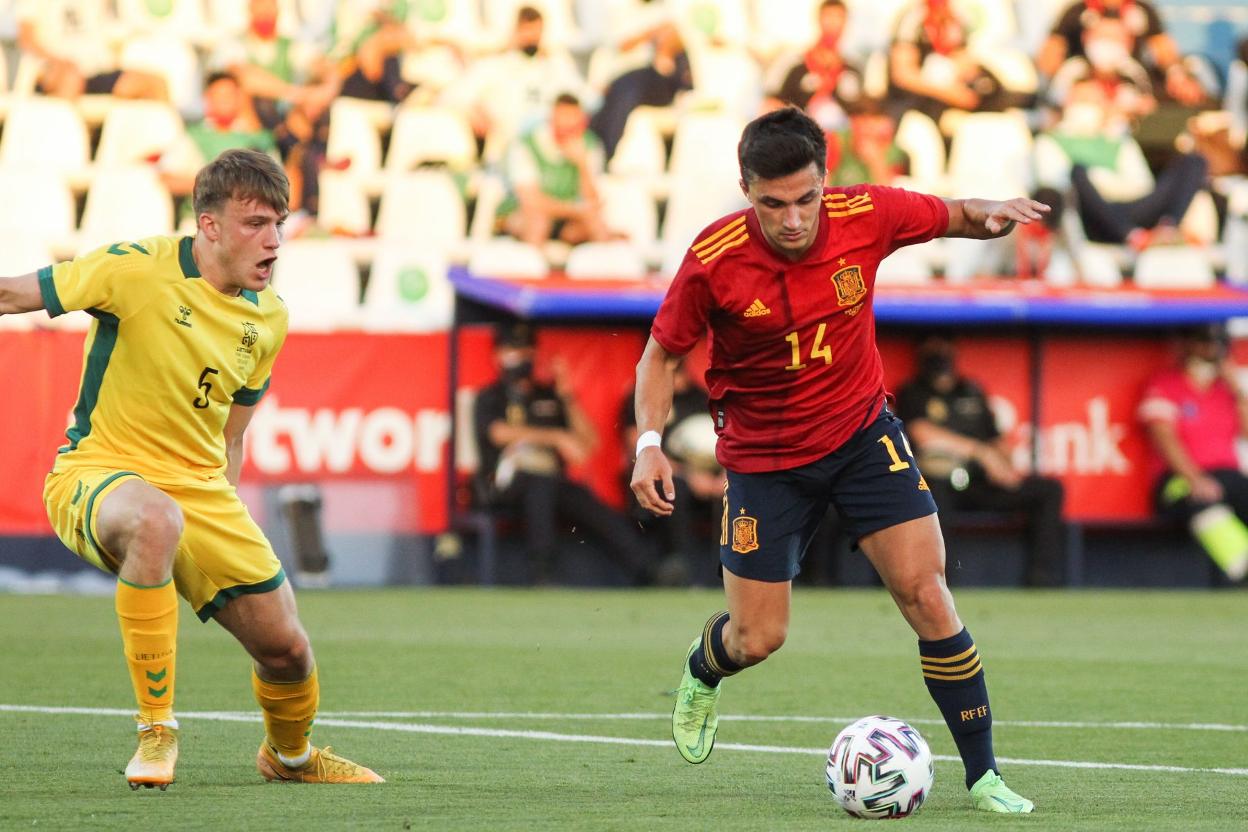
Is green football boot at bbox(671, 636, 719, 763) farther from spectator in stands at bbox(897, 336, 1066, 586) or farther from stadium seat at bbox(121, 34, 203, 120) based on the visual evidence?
stadium seat at bbox(121, 34, 203, 120)

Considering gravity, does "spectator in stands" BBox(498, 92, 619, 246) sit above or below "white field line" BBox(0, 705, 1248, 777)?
above

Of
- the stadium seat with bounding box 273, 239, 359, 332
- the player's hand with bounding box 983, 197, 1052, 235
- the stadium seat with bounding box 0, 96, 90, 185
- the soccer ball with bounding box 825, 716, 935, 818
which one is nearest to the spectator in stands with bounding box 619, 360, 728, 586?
the stadium seat with bounding box 273, 239, 359, 332

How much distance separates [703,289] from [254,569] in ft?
5.14

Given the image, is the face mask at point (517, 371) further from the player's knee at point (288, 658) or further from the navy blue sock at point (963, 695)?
the navy blue sock at point (963, 695)

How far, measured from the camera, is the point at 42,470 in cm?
1505

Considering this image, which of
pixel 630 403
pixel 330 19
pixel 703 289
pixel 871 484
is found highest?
pixel 330 19

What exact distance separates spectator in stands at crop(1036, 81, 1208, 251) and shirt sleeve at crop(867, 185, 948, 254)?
11760mm

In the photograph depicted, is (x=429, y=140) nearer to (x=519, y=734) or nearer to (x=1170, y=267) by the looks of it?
(x=1170, y=267)

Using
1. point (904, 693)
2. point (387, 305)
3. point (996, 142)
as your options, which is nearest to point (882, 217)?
point (904, 693)

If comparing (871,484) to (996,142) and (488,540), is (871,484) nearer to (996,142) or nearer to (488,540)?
(488,540)

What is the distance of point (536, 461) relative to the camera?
15.6 metres

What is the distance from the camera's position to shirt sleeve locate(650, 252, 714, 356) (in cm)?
609

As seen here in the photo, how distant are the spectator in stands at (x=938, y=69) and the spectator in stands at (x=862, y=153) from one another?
0.98 m

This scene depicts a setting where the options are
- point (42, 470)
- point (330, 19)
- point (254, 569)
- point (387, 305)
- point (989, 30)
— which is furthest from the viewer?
point (989, 30)
